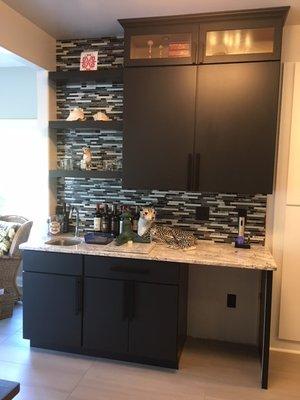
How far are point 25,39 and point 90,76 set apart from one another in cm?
56

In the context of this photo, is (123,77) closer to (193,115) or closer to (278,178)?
(193,115)

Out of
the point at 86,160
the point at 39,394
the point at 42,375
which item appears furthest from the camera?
the point at 86,160

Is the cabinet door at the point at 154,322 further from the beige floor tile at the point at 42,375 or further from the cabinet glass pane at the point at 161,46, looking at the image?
the cabinet glass pane at the point at 161,46

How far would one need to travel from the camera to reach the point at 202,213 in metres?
2.94

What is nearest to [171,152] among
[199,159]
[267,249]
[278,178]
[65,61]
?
[199,159]

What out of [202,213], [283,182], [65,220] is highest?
[283,182]

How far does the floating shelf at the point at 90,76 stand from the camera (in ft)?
9.32

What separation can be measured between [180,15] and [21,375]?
2802 mm

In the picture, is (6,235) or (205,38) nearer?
(205,38)

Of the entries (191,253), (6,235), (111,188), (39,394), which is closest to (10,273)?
(6,235)

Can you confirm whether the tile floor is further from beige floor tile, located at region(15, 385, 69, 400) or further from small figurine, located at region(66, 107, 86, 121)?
small figurine, located at region(66, 107, 86, 121)

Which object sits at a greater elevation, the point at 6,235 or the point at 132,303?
the point at 6,235

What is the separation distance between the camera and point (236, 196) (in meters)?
2.87

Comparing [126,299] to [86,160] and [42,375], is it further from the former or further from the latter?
[86,160]
